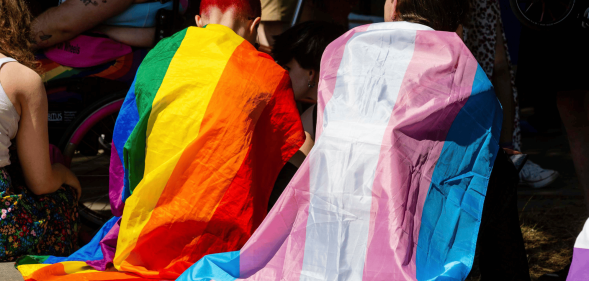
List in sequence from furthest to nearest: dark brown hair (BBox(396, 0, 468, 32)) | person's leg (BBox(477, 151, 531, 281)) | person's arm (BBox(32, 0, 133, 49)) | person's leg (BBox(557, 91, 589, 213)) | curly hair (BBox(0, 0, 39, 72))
Answer: person's arm (BBox(32, 0, 133, 49)) → person's leg (BBox(557, 91, 589, 213)) → curly hair (BBox(0, 0, 39, 72)) → dark brown hair (BBox(396, 0, 468, 32)) → person's leg (BBox(477, 151, 531, 281))

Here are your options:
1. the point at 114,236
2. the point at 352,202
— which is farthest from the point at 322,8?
the point at 352,202

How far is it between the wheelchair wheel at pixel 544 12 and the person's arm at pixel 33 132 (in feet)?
7.32

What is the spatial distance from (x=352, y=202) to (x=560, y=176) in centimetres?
313

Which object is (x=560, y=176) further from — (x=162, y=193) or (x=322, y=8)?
(x=162, y=193)

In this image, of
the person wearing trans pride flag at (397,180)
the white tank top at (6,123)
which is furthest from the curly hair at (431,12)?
the white tank top at (6,123)

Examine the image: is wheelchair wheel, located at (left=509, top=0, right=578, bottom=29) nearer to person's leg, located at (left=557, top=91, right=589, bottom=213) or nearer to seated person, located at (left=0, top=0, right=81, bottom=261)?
person's leg, located at (left=557, top=91, right=589, bottom=213)

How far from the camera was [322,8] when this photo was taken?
14.0 ft

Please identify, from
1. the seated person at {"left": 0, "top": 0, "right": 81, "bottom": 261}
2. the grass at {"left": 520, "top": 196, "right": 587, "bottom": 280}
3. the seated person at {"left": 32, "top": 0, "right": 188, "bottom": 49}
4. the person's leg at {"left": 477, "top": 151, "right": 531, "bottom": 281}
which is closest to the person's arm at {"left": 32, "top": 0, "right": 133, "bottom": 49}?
the seated person at {"left": 32, "top": 0, "right": 188, "bottom": 49}

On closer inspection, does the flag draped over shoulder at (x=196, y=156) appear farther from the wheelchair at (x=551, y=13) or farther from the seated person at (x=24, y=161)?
the wheelchair at (x=551, y=13)

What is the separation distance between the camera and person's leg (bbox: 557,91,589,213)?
2718 millimetres

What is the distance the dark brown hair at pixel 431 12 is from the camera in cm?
192

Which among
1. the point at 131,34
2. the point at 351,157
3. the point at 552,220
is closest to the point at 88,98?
the point at 131,34

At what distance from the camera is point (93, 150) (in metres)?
→ 3.36

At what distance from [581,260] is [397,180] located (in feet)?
1.63
